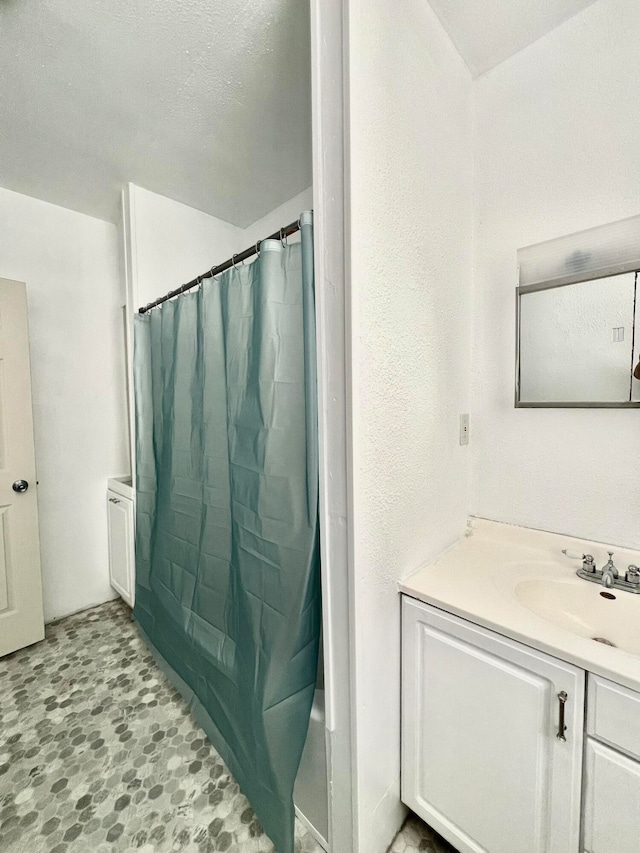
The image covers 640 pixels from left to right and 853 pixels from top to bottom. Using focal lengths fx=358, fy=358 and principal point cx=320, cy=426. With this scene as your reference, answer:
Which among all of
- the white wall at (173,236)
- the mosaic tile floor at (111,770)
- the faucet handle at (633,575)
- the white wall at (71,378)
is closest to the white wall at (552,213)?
the faucet handle at (633,575)

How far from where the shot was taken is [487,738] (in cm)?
88

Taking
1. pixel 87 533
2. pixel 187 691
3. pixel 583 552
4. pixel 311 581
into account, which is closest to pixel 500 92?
pixel 583 552

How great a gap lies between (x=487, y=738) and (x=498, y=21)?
6.90 ft

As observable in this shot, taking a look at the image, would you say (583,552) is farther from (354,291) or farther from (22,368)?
(22,368)

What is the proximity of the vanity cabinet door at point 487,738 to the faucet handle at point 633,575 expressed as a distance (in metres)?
0.44

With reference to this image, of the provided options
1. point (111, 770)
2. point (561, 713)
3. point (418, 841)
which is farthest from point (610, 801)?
point (111, 770)

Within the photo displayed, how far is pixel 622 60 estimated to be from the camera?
108 centimetres

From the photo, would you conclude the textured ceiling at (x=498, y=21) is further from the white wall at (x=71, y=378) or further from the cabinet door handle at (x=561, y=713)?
the white wall at (x=71, y=378)

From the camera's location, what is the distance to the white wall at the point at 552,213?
1.10 m

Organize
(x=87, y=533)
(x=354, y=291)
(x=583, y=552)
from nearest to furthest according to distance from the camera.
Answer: (x=354, y=291) → (x=583, y=552) → (x=87, y=533)

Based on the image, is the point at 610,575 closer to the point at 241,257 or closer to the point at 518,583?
the point at 518,583

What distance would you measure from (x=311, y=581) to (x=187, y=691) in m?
0.99

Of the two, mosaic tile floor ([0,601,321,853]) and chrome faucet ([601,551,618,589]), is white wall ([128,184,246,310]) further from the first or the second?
chrome faucet ([601,551,618,589])

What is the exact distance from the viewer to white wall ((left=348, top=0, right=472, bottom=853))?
34.9 inches
